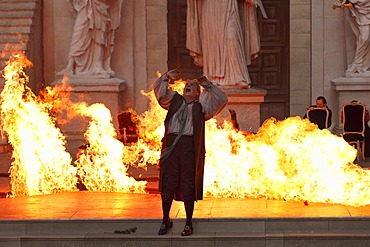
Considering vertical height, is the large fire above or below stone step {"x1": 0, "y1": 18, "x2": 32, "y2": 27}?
below

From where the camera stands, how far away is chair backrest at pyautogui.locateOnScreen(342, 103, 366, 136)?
2072 cm

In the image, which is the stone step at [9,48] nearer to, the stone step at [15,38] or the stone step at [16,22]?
the stone step at [15,38]

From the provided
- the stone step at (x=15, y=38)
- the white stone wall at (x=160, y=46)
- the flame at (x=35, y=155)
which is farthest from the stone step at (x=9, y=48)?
the flame at (x=35, y=155)

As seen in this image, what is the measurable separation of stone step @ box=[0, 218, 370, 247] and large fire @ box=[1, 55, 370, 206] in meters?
1.43

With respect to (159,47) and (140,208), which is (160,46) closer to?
(159,47)

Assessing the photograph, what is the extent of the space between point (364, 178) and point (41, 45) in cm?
922

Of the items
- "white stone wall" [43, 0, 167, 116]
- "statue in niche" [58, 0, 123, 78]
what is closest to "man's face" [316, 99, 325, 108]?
"white stone wall" [43, 0, 167, 116]

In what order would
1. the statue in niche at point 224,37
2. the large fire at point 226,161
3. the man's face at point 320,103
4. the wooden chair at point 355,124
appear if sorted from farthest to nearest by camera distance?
the man's face at point 320,103
the wooden chair at point 355,124
the statue in niche at point 224,37
the large fire at point 226,161

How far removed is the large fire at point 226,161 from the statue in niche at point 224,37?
1.57 metres

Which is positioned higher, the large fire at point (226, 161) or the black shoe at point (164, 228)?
the large fire at point (226, 161)

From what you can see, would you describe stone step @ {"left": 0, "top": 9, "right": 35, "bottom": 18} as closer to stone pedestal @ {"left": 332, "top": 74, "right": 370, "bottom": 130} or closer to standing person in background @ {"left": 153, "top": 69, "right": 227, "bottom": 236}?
stone pedestal @ {"left": 332, "top": 74, "right": 370, "bottom": 130}

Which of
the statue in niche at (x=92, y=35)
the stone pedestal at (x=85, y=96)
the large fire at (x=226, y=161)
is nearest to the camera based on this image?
the large fire at (x=226, y=161)

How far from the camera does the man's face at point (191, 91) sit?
14164 mm

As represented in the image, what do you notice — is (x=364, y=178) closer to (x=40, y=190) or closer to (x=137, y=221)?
(x=137, y=221)
